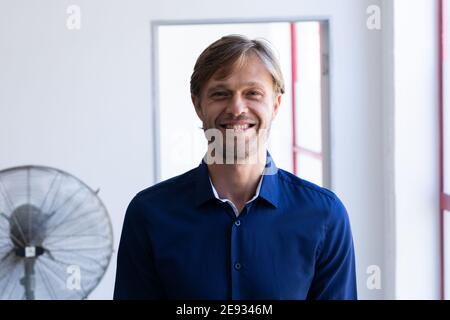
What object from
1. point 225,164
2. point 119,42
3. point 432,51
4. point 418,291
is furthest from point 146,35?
point 225,164

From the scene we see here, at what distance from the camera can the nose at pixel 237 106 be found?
1.19 metres

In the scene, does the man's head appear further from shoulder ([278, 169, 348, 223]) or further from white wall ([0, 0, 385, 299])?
white wall ([0, 0, 385, 299])

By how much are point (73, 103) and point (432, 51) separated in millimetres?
1748

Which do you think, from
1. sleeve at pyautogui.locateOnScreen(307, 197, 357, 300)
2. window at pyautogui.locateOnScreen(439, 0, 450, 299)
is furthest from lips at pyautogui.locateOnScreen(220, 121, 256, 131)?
window at pyautogui.locateOnScreen(439, 0, 450, 299)

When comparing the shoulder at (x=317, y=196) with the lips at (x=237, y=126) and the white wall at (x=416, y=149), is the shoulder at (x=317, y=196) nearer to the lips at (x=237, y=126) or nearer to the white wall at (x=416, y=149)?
the lips at (x=237, y=126)

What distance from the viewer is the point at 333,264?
1.24m

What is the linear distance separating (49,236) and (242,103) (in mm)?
2265

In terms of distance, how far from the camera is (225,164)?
1289 millimetres

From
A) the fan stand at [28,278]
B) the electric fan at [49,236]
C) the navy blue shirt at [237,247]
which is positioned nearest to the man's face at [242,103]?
the navy blue shirt at [237,247]

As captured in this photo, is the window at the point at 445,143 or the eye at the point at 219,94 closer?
the eye at the point at 219,94

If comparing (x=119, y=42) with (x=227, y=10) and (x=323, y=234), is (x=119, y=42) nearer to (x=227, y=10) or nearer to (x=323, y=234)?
(x=227, y=10)

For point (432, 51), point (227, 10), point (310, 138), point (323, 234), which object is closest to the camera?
point (323, 234)

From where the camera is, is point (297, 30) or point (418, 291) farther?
point (297, 30)

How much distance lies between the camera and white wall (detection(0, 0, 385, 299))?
341cm
